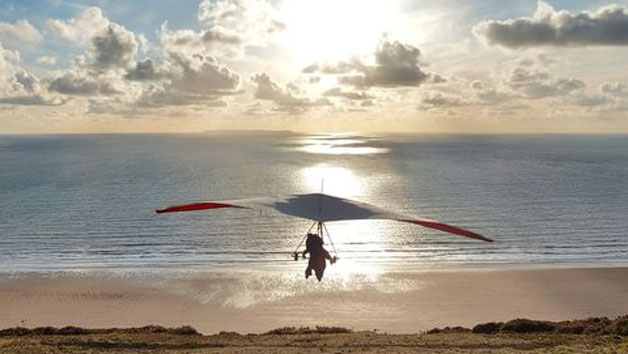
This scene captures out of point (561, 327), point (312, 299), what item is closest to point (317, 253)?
point (561, 327)

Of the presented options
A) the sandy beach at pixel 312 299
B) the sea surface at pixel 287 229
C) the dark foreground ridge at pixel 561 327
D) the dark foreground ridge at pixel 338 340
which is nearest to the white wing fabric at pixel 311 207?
the dark foreground ridge at pixel 338 340

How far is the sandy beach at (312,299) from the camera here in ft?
83.0

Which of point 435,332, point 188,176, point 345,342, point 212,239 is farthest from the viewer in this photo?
point 188,176

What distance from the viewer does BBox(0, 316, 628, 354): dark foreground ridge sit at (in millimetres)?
16564

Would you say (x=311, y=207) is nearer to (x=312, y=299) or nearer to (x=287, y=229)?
(x=312, y=299)

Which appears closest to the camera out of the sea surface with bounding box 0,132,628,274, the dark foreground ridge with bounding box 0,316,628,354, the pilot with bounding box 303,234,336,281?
the pilot with bounding box 303,234,336,281

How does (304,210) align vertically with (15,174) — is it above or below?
above

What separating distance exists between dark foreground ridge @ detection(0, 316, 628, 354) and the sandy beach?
13.1 feet

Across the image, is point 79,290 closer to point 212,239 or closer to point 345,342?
point 212,239

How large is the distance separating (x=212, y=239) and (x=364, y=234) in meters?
13.6

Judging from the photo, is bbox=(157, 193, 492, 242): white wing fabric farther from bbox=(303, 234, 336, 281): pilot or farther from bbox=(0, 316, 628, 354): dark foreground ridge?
bbox=(0, 316, 628, 354): dark foreground ridge

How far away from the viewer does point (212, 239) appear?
44781mm

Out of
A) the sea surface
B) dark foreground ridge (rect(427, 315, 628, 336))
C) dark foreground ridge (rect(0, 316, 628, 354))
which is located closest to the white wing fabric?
dark foreground ridge (rect(0, 316, 628, 354))

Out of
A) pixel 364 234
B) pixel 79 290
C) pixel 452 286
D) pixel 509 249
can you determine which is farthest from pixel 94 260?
pixel 509 249
